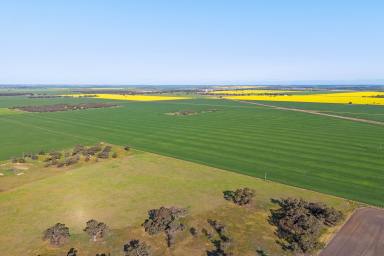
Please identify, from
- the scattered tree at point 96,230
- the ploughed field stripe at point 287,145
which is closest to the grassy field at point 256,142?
the ploughed field stripe at point 287,145

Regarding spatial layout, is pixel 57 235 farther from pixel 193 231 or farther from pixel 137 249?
pixel 193 231

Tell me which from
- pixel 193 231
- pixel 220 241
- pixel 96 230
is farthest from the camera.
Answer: pixel 193 231

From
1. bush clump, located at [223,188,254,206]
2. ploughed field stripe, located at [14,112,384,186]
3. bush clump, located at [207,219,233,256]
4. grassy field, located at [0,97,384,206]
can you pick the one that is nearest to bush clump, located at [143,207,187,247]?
bush clump, located at [207,219,233,256]

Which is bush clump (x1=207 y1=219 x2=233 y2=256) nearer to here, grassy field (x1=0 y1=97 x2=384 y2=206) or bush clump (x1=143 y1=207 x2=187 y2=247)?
bush clump (x1=143 y1=207 x2=187 y2=247)

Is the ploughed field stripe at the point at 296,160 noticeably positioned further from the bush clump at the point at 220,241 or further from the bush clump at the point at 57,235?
the bush clump at the point at 57,235

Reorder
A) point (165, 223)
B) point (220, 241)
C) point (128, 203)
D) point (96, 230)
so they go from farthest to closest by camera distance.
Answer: point (128, 203) → point (165, 223) → point (96, 230) → point (220, 241)

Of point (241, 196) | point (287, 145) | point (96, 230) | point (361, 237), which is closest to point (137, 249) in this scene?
point (96, 230)
